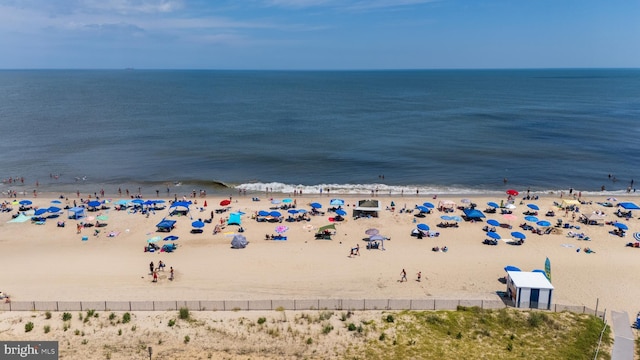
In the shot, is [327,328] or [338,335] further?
[327,328]

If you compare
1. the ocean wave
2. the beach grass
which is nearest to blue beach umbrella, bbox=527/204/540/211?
the ocean wave

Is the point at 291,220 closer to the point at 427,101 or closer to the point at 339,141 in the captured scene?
the point at 339,141

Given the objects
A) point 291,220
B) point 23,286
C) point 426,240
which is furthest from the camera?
point 291,220

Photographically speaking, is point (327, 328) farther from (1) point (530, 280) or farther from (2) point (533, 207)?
(2) point (533, 207)

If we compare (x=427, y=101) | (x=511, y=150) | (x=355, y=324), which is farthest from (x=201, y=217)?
(x=427, y=101)

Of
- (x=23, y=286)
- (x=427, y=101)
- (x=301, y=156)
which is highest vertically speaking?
(x=427, y=101)

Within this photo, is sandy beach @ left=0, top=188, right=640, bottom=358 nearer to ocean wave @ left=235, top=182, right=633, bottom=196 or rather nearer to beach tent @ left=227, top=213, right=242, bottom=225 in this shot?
beach tent @ left=227, top=213, right=242, bottom=225

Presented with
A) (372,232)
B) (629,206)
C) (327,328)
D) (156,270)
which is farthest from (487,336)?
(629,206)
